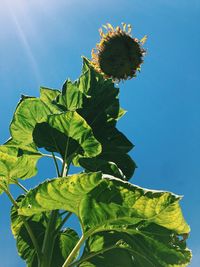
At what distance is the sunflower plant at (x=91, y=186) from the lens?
3.45 meters

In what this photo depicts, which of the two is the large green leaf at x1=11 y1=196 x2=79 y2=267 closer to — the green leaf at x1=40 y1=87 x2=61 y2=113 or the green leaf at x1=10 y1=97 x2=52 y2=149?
the green leaf at x1=10 y1=97 x2=52 y2=149

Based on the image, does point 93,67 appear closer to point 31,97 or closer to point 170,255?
point 31,97

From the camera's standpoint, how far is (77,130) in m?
4.55

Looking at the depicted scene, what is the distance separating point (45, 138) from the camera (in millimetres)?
4730

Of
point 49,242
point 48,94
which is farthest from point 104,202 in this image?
point 48,94

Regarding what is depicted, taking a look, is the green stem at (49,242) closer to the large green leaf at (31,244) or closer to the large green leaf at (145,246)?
the large green leaf at (145,246)

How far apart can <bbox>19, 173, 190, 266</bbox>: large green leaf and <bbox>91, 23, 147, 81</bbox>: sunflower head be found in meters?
2.51

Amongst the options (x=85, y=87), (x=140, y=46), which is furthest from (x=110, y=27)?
(x=85, y=87)

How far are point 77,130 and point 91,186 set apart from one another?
4.40 feet

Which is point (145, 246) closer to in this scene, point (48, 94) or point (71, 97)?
point (71, 97)

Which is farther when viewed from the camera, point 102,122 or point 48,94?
point 48,94

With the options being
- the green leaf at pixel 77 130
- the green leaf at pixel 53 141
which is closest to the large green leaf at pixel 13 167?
the green leaf at pixel 53 141

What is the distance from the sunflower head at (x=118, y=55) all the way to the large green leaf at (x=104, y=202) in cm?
251

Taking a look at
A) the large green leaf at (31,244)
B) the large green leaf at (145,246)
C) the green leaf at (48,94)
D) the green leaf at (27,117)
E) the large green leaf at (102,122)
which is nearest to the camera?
the large green leaf at (145,246)
